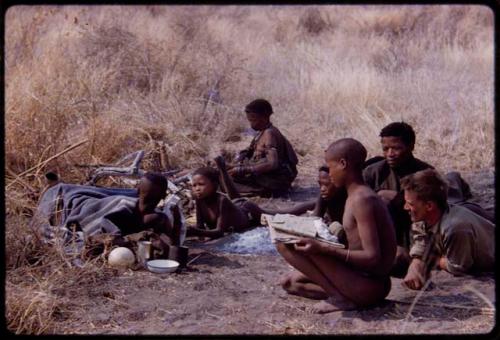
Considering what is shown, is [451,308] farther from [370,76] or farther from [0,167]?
[370,76]

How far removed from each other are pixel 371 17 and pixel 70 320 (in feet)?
52.5

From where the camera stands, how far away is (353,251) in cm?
404

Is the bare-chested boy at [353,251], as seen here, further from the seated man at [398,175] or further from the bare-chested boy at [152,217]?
the bare-chested boy at [152,217]

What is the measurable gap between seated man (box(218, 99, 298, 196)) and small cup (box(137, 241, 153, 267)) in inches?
94.3

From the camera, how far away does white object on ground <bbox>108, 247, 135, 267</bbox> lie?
194 inches

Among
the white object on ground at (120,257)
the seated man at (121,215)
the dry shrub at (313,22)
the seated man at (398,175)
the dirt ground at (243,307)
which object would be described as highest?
the dry shrub at (313,22)

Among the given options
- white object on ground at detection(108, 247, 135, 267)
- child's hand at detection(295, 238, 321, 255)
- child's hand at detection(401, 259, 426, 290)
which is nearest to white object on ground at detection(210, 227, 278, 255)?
white object on ground at detection(108, 247, 135, 267)

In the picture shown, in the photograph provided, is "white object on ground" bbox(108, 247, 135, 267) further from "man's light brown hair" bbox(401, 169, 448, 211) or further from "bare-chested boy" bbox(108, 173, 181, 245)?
"man's light brown hair" bbox(401, 169, 448, 211)

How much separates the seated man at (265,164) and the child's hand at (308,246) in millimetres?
3175

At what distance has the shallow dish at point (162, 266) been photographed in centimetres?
491

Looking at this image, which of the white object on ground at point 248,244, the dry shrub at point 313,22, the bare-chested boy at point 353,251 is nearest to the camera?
the bare-chested boy at point 353,251

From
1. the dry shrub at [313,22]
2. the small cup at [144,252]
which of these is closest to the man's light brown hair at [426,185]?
the small cup at [144,252]

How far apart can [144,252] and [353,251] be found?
5.28 feet

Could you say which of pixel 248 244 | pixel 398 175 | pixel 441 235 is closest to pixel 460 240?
pixel 441 235
